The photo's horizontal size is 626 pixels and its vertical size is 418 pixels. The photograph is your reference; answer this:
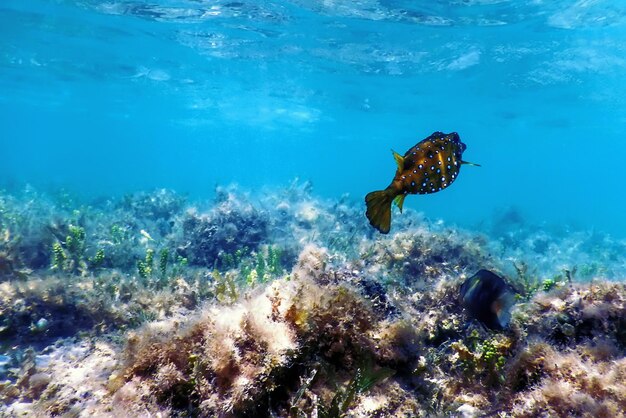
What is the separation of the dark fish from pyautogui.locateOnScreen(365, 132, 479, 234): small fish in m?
0.98

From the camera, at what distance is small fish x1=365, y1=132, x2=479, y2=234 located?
334cm

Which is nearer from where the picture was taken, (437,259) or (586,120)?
(437,259)

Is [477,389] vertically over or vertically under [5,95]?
over

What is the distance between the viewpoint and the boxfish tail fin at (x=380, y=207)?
3.34 metres

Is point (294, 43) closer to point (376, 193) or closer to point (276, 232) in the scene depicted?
point (276, 232)

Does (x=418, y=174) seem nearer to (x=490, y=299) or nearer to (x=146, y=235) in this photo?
(x=490, y=299)

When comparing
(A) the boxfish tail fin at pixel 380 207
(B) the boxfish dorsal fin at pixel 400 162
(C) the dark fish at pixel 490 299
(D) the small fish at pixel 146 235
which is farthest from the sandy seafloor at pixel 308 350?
(D) the small fish at pixel 146 235

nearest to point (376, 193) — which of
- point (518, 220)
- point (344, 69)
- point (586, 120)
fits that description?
point (344, 69)

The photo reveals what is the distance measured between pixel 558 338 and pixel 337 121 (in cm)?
4992

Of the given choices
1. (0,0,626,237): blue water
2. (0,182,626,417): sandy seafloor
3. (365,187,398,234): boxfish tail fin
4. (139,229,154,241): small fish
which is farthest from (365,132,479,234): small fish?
(0,0,626,237): blue water

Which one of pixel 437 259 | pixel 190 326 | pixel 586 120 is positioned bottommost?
pixel 586 120

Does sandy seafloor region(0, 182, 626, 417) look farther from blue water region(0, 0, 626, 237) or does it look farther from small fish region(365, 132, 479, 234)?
blue water region(0, 0, 626, 237)

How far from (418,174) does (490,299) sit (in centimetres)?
133

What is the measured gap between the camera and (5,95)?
154 feet
